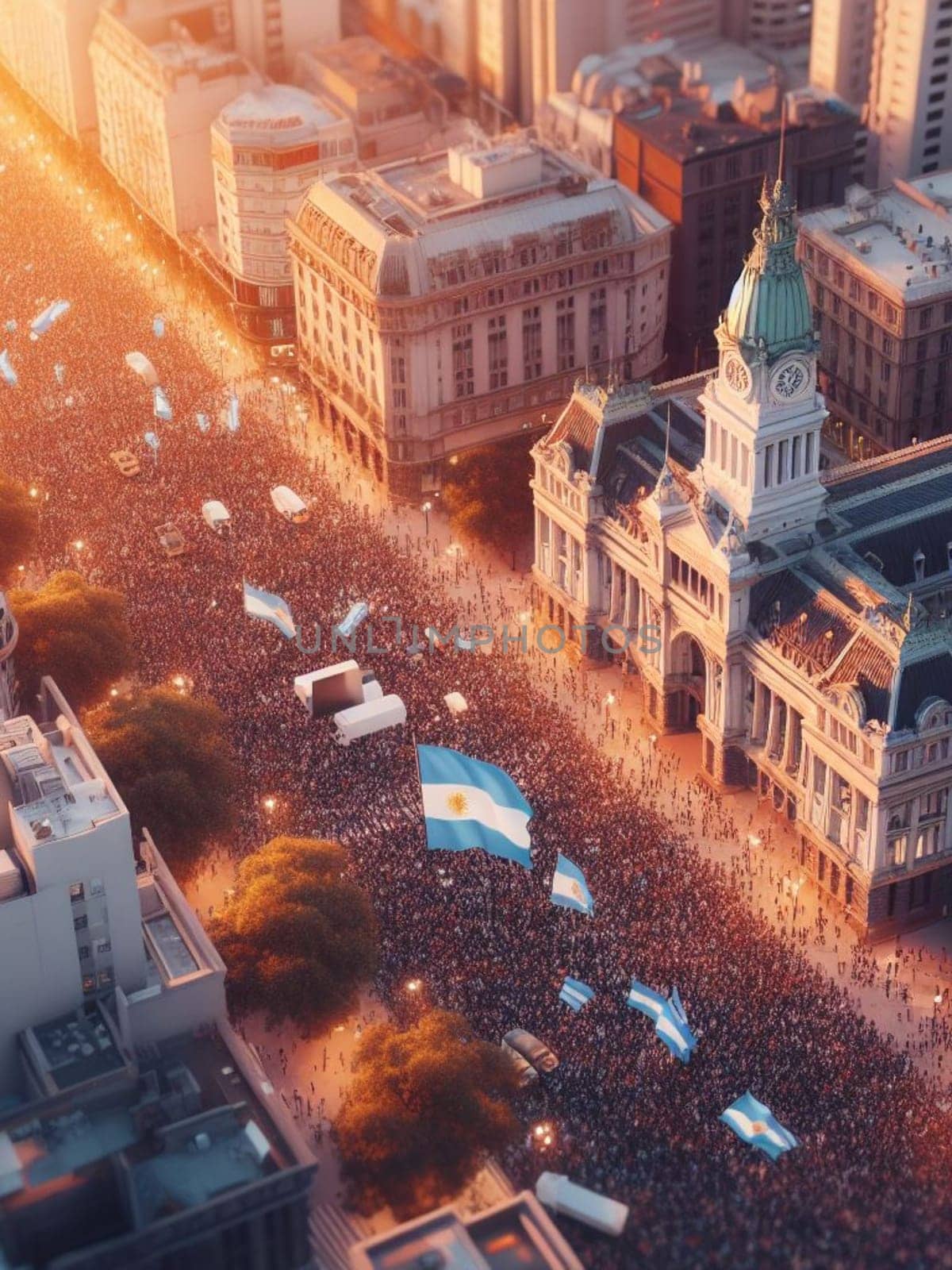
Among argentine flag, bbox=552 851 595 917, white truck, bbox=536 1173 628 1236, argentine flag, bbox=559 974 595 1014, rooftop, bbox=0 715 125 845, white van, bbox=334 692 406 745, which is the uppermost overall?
rooftop, bbox=0 715 125 845

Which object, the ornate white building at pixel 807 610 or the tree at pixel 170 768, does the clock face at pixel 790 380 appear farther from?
the tree at pixel 170 768

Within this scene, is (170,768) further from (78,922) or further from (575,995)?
(575,995)

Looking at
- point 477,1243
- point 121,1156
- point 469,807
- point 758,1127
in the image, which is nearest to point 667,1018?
point 758,1127

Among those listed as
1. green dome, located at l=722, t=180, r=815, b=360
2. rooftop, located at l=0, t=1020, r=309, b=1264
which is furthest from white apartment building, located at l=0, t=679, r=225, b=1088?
green dome, located at l=722, t=180, r=815, b=360

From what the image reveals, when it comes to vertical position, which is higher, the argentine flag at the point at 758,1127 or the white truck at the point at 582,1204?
the white truck at the point at 582,1204

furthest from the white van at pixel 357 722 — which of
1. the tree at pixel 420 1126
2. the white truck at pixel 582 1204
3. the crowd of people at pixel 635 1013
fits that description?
the white truck at pixel 582 1204

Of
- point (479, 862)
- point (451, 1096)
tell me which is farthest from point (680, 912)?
point (451, 1096)

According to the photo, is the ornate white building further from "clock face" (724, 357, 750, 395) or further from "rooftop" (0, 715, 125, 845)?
"rooftop" (0, 715, 125, 845)
